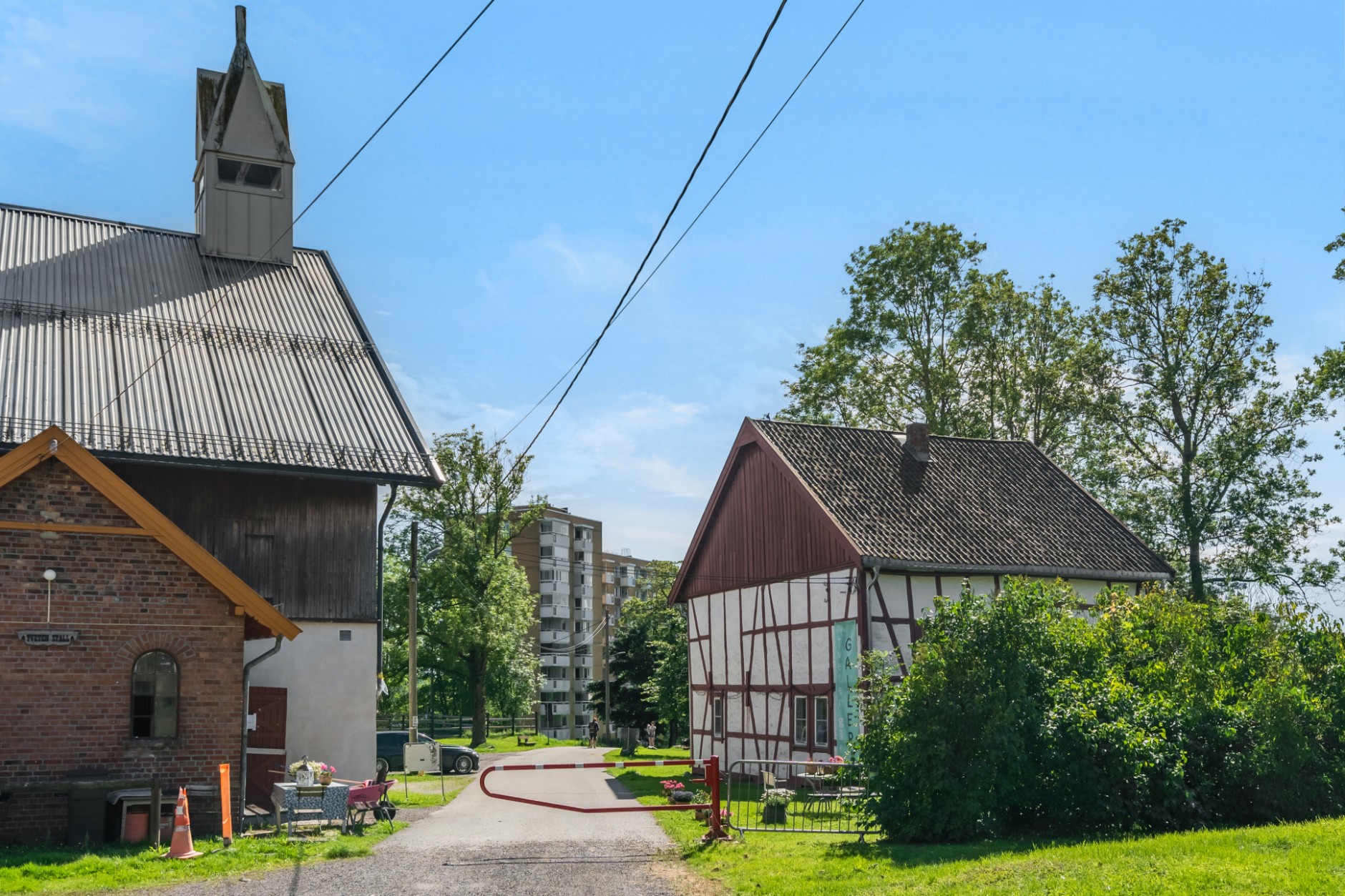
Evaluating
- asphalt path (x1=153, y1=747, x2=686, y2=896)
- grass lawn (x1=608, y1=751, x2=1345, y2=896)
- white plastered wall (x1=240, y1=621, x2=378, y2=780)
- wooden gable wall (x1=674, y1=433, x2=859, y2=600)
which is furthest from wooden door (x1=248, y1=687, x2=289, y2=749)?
wooden gable wall (x1=674, y1=433, x2=859, y2=600)

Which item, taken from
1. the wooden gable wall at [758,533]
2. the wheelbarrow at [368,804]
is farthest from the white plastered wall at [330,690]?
the wooden gable wall at [758,533]

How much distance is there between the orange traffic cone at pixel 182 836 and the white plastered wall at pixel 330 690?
19.0ft

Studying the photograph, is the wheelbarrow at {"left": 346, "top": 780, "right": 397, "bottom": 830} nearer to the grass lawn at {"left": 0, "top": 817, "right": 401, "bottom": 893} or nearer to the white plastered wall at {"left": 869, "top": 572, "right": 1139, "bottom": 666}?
the grass lawn at {"left": 0, "top": 817, "right": 401, "bottom": 893}

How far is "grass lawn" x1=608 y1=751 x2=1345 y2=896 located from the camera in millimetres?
10008

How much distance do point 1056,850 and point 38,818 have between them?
12.1m

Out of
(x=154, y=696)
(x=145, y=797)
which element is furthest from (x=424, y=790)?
(x=145, y=797)

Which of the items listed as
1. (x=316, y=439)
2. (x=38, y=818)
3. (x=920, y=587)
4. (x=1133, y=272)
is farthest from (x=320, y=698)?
(x=1133, y=272)

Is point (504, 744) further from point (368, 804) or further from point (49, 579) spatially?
point (49, 579)

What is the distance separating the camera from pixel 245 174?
26062 mm

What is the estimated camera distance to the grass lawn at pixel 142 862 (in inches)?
482

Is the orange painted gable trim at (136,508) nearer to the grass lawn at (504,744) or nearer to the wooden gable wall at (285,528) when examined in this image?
the wooden gable wall at (285,528)

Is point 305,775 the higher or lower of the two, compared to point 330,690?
lower

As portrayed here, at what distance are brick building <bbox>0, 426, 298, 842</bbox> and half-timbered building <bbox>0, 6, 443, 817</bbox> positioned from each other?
7.61 ft

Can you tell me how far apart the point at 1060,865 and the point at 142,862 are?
389 inches
